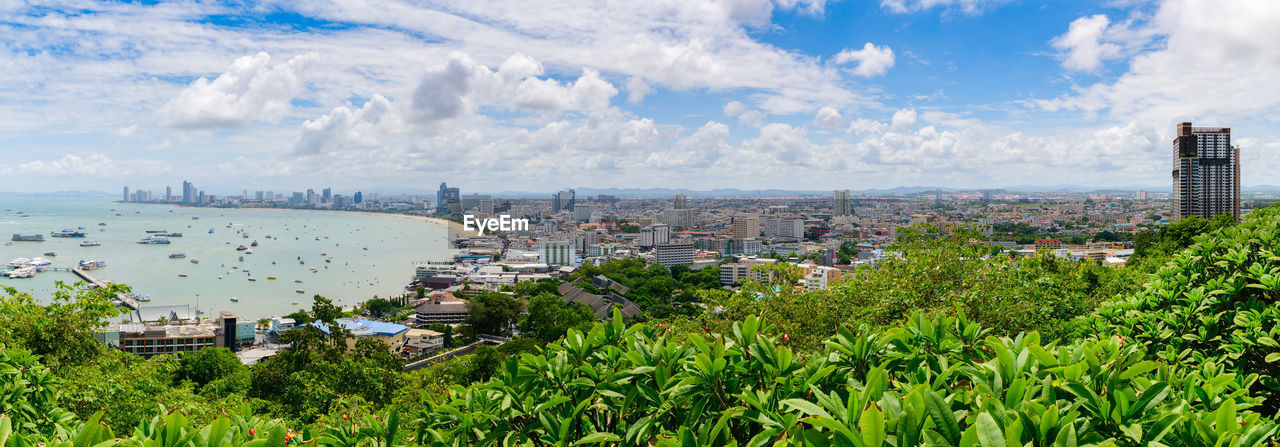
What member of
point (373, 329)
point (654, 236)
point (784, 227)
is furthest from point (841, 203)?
point (373, 329)

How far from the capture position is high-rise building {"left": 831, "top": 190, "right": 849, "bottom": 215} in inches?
3012

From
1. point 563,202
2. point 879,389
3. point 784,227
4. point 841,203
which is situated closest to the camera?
point 879,389

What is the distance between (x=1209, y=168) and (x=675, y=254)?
25.2 metres

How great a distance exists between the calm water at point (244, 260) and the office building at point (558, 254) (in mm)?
6462

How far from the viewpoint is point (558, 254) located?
4284cm

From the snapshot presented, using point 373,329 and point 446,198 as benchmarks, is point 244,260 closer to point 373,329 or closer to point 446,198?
point 373,329

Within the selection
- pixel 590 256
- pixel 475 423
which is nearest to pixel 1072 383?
pixel 475 423

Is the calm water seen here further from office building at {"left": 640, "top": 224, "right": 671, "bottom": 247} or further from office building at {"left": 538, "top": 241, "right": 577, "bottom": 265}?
office building at {"left": 640, "top": 224, "right": 671, "bottom": 247}

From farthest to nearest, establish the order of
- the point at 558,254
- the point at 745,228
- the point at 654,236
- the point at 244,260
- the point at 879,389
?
the point at 745,228, the point at 654,236, the point at 558,254, the point at 244,260, the point at 879,389

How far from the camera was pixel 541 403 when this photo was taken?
1.35 meters

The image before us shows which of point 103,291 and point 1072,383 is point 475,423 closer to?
point 1072,383

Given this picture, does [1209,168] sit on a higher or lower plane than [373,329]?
higher

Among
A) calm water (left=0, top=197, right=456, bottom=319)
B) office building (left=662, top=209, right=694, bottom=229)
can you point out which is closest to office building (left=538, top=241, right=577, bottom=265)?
calm water (left=0, top=197, right=456, bottom=319)

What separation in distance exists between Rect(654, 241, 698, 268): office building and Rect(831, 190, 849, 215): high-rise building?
41.1 m
